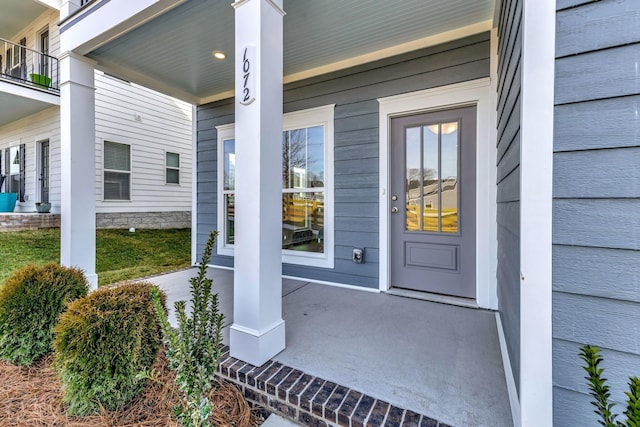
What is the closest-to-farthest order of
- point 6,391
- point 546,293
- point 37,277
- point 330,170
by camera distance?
point 546,293 < point 6,391 < point 37,277 < point 330,170

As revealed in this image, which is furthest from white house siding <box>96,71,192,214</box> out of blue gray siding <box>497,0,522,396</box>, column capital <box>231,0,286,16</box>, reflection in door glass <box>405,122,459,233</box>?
blue gray siding <box>497,0,522,396</box>

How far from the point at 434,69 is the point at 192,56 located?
2704mm

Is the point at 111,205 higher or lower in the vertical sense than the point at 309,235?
higher

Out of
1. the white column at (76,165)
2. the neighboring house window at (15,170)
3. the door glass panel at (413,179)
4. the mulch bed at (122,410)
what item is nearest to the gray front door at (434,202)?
the door glass panel at (413,179)

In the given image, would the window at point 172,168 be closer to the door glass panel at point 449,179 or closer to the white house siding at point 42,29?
the white house siding at point 42,29

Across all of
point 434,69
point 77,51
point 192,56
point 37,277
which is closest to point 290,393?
point 37,277

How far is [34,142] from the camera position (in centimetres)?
679

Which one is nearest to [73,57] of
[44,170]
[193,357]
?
[193,357]

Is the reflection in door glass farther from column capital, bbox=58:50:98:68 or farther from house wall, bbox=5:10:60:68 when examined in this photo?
house wall, bbox=5:10:60:68

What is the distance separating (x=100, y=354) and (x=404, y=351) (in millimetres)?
1854

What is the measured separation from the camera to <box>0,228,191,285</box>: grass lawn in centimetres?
422

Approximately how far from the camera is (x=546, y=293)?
1115mm

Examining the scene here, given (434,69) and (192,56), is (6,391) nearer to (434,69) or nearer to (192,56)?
(192,56)

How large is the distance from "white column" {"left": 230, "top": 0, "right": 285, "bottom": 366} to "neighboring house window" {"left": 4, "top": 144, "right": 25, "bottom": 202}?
28.2ft
